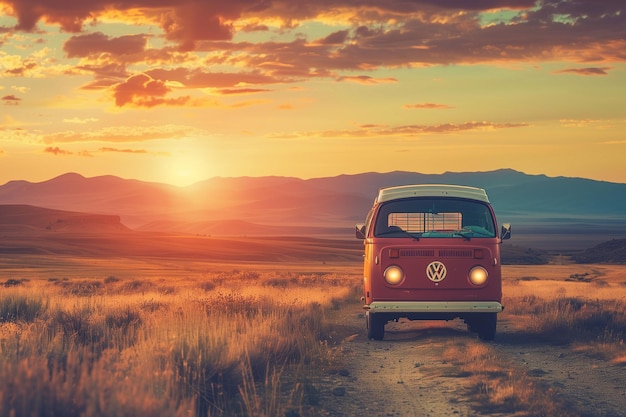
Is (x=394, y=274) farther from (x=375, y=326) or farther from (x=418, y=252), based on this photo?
(x=375, y=326)

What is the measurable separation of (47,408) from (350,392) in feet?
15.4

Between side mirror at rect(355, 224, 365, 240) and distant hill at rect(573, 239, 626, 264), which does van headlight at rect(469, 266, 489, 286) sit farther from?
distant hill at rect(573, 239, 626, 264)

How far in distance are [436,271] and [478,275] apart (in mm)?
702

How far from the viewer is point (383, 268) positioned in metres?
14.1

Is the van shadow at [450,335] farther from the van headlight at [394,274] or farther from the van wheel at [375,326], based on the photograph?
the van headlight at [394,274]

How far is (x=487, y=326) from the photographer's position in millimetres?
14836

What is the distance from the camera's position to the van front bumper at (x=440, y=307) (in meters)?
13.9

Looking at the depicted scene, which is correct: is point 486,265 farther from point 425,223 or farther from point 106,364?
point 106,364

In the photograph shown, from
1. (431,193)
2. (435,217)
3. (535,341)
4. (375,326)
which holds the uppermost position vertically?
(431,193)

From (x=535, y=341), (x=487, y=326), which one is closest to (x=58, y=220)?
(x=535, y=341)

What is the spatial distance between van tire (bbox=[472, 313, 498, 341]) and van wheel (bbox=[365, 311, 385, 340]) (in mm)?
1746

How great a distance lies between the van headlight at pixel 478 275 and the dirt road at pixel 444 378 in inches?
44.4

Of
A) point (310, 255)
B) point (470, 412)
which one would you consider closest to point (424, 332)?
point (470, 412)

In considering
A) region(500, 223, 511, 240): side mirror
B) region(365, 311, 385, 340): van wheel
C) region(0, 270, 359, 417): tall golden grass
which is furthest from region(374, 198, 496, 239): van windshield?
region(0, 270, 359, 417): tall golden grass
